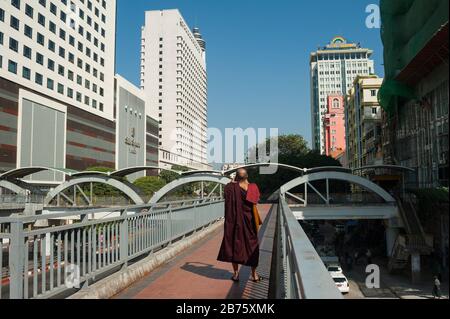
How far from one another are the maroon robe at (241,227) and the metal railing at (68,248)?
1.46 metres

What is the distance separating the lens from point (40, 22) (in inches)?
1545

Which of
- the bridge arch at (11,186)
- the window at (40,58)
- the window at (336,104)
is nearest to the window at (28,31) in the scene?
the window at (40,58)

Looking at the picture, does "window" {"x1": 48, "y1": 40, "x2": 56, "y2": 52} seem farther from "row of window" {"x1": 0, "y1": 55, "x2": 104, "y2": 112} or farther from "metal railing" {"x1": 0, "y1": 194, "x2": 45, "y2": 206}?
"metal railing" {"x1": 0, "y1": 194, "x2": 45, "y2": 206}

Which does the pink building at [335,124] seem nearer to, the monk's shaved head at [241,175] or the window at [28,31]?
the window at [28,31]

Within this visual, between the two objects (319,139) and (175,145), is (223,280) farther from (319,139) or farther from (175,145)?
(319,139)

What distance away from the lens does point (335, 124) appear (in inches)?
3868

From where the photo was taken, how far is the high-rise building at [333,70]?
128125 millimetres

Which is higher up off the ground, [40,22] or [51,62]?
[40,22]

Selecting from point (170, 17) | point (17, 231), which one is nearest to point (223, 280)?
point (17, 231)

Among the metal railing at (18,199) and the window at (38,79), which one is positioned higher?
the window at (38,79)

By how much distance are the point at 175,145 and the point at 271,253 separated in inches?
3747

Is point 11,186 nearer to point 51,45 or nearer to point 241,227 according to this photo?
point 51,45
